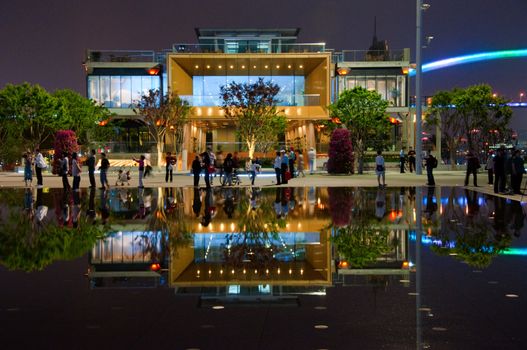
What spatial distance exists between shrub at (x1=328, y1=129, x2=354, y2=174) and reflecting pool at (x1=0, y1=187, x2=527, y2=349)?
2649 centimetres

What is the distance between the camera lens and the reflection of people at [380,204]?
1703 centimetres

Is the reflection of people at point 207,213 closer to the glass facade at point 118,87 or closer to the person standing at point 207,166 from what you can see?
the person standing at point 207,166

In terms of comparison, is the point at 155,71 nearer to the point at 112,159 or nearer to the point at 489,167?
the point at 112,159

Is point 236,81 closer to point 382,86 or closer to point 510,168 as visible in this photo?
point 382,86

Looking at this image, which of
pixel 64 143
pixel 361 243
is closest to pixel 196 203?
pixel 361 243

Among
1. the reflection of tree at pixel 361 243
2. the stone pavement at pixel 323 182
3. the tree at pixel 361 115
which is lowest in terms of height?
the reflection of tree at pixel 361 243

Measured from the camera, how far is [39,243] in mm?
12117

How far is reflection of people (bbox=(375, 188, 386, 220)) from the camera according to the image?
17.0 m

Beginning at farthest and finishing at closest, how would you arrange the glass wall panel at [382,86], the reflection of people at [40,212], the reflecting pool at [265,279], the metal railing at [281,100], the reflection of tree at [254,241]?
the glass wall panel at [382,86] < the metal railing at [281,100] < the reflection of people at [40,212] < the reflection of tree at [254,241] < the reflecting pool at [265,279]

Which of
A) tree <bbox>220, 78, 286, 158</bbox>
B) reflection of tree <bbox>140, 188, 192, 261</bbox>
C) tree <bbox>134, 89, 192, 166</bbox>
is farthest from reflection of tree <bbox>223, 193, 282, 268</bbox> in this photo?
→ tree <bbox>134, 89, 192, 166</bbox>

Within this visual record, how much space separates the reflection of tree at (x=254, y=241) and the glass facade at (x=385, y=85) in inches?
2075

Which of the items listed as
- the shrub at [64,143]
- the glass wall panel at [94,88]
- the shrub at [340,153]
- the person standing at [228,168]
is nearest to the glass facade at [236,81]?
the glass wall panel at [94,88]

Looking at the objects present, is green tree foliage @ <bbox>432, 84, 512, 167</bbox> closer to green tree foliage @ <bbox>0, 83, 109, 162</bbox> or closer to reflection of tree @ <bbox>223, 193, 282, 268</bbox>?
green tree foliage @ <bbox>0, 83, 109, 162</bbox>

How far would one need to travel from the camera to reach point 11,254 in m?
11.0
